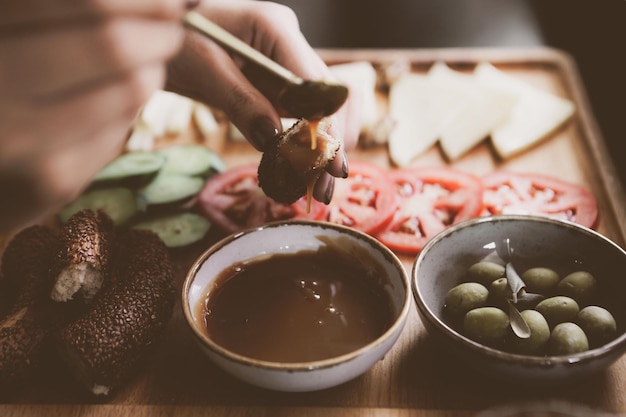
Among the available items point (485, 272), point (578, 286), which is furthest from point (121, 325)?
point (578, 286)

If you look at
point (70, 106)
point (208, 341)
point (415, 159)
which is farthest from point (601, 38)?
point (70, 106)

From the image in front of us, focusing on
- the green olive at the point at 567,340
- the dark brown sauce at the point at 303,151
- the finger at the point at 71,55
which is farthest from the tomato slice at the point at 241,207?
the finger at the point at 71,55

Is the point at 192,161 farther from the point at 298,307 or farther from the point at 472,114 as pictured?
the point at 472,114

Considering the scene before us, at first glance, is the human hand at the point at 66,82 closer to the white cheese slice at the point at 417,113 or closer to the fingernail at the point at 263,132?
the fingernail at the point at 263,132

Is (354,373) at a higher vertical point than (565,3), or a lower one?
lower

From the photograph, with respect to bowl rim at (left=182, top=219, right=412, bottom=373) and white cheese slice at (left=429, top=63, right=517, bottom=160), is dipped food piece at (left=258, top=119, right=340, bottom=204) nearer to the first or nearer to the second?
bowl rim at (left=182, top=219, right=412, bottom=373)

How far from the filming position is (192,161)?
2.62 m

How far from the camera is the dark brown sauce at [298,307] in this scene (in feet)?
5.46

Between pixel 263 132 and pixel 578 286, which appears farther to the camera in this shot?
pixel 263 132

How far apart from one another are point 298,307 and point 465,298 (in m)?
0.44

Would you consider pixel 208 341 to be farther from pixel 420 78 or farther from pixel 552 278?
pixel 420 78

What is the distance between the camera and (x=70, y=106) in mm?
1065

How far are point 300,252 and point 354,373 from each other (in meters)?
0.51

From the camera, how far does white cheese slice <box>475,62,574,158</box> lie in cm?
271
